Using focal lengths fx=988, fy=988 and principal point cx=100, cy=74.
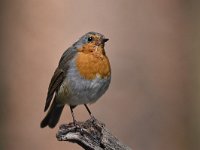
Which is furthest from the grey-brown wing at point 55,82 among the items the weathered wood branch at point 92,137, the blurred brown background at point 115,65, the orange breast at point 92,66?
the weathered wood branch at point 92,137

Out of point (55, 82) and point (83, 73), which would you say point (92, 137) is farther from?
point (55, 82)

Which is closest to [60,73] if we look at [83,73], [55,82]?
[55,82]

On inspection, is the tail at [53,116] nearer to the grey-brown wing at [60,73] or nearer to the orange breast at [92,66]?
the grey-brown wing at [60,73]

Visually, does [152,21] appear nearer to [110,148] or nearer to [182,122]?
[182,122]

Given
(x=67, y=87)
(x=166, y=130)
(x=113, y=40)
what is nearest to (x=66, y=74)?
(x=67, y=87)

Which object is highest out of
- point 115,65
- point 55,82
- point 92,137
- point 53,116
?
point 115,65

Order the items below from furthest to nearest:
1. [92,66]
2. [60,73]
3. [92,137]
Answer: [60,73], [92,66], [92,137]
